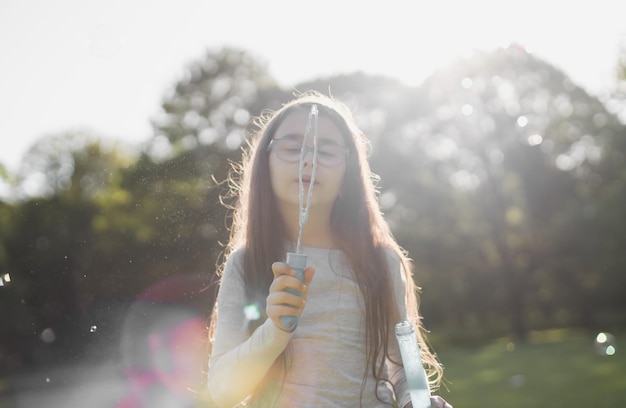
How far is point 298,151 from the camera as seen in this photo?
247 centimetres

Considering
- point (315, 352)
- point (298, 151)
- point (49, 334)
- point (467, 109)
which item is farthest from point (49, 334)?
point (467, 109)

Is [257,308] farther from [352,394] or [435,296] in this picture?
[435,296]

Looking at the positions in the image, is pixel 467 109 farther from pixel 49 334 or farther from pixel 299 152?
pixel 299 152

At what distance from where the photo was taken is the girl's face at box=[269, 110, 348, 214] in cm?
245

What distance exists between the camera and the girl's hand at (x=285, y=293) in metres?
1.76

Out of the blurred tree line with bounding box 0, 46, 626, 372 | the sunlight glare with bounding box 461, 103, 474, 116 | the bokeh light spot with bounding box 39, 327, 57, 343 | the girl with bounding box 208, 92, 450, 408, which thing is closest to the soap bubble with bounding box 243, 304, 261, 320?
the girl with bounding box 208, 92, 450, 408

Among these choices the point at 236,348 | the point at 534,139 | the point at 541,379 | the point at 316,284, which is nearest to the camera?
the point at 236,348

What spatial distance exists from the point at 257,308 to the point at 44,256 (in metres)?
10.6

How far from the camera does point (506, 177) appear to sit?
971 inches

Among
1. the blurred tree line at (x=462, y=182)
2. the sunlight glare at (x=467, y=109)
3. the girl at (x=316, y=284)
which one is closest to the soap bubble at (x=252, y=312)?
the girl at (x=316, y=284)

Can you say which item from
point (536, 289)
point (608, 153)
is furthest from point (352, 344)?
point (536, 289)

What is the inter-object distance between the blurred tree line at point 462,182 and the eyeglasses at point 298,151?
29.4ft

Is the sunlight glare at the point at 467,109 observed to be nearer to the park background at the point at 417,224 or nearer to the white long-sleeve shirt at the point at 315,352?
the park background at the point at 417,224

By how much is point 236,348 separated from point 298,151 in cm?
71
